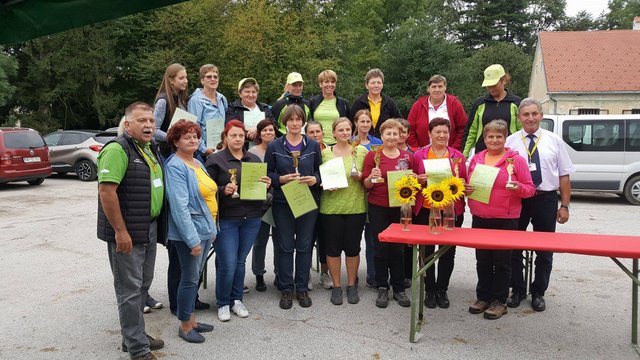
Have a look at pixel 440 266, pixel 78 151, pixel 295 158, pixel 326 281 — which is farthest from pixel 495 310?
pixel 78 151

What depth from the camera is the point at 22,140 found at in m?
13.1

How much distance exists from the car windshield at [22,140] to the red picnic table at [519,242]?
1239 centimetres

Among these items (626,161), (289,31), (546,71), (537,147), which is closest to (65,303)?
(537,147)

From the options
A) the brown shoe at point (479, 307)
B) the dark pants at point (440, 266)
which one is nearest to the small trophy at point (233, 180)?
the dark pants at point (440, 266)

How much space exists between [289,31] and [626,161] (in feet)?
52.9

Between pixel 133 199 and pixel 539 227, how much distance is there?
3604 mm

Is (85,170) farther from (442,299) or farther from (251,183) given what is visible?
(442,299)

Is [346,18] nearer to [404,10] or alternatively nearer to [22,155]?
[404,10]

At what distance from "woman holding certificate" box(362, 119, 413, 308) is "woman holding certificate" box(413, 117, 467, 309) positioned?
0.61 ft

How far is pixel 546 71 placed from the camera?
28406mm

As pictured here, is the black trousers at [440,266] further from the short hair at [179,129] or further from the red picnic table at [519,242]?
the short hair at [179,129]

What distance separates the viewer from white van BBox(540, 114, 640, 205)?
1056 cm

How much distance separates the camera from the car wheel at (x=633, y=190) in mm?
10672

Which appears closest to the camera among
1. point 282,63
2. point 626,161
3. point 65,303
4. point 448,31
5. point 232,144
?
point 232,144
